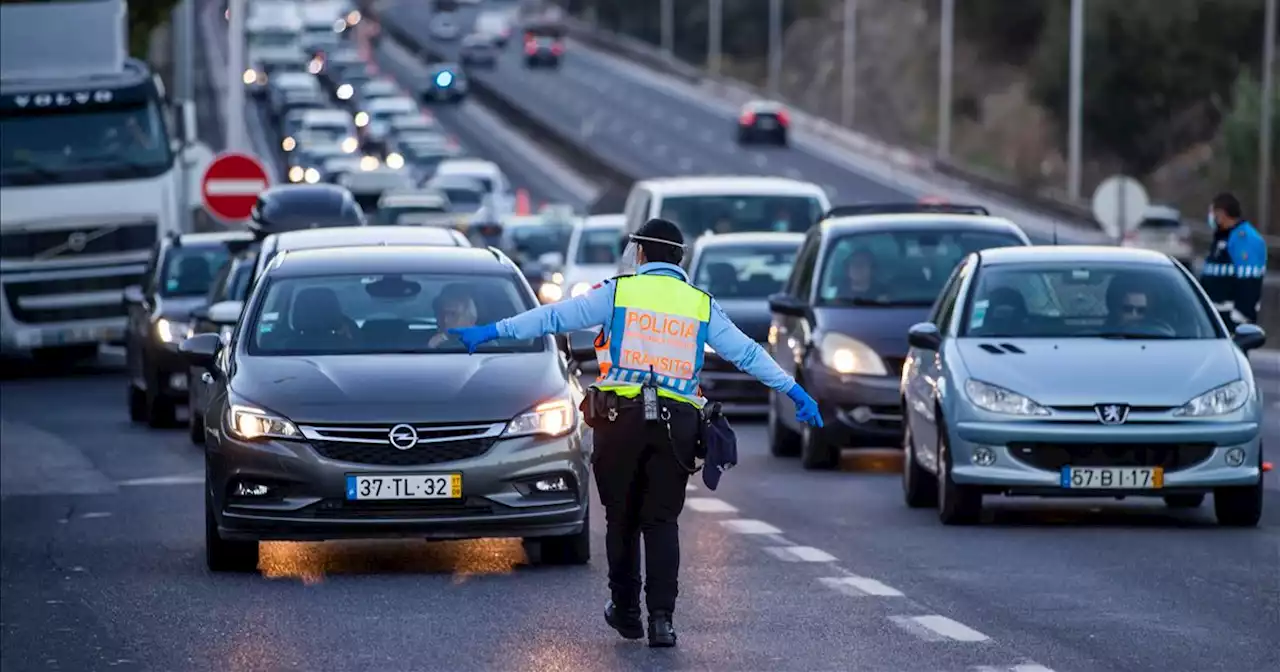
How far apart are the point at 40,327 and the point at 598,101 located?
90295mm

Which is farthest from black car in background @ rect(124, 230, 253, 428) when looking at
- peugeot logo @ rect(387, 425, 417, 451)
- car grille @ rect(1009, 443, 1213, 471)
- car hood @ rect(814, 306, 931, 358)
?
peugeot logo @ rect(387, 425, 417, 451)

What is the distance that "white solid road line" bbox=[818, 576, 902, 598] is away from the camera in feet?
43.0

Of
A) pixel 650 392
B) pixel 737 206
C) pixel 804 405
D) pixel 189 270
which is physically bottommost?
pixel 189 270

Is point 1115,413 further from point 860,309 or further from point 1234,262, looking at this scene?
point 1234,262

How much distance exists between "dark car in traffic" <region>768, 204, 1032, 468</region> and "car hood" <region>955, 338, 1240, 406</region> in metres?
3.84

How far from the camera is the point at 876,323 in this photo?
21.1 metres

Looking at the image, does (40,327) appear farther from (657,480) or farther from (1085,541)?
(657,480)

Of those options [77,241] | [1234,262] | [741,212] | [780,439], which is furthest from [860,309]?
[77,241]

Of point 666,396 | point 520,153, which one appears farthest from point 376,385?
point 520,153

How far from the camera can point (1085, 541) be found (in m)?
15.5

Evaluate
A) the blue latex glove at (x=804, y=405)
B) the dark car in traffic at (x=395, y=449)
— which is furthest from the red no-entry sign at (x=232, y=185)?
Answer: the blue latex glove at (x=804, y=405)

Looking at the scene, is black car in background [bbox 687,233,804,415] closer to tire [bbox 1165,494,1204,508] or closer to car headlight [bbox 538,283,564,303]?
tire [bbox 1165,494,1204,508]

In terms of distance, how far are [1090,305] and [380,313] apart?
165 inches

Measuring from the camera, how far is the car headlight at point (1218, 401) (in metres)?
16.0
